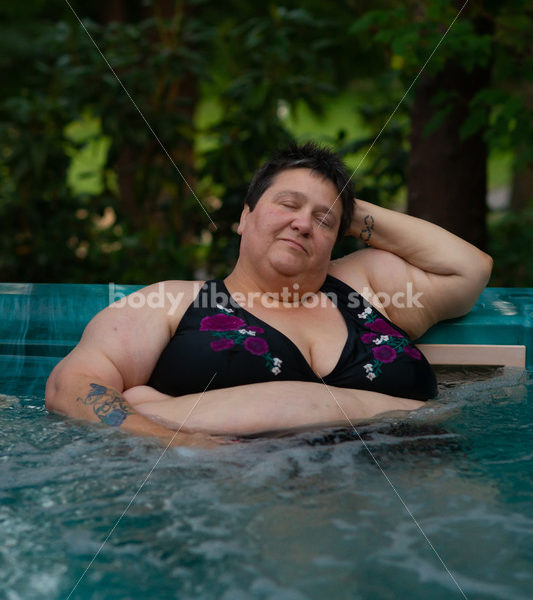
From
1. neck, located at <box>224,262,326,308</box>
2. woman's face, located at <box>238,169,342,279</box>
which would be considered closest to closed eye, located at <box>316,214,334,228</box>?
woman's face, located at <box>238,169,342,279</box>

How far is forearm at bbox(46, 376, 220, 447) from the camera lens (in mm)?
1832

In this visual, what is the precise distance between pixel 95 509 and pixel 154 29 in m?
4.16

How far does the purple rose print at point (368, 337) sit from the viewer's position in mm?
2223

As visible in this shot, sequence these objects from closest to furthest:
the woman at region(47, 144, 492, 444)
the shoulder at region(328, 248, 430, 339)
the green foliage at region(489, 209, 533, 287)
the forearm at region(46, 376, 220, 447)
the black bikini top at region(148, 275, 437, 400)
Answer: the forearm at region(46, 376, 220, 447)
the woman at region(47, 144, 492, 444)
the black bikini top at region(148, 275, 437, 400)
the shoulder at region(328, 248, 430, 339)
the green foliage at region(489, 209, 533, 287)

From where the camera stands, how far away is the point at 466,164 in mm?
3951

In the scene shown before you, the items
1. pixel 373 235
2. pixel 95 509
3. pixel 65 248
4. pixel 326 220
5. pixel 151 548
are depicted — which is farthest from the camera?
pixel 65 248

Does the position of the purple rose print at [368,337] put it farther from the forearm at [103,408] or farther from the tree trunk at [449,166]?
the tree trunk at [449,166]

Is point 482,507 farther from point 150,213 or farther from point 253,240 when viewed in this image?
point 150,213

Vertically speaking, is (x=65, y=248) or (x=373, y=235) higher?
(x=373, y=235)

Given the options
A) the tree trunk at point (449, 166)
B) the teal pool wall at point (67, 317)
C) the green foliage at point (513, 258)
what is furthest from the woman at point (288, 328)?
the green foliage at point (513, 258)

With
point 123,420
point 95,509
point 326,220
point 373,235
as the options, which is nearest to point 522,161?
point 373,235

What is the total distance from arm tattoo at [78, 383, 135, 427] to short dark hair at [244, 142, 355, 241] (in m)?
0.73

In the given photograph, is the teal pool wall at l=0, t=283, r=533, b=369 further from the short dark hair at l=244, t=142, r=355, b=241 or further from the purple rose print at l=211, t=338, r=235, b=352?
the purple rose print at l=211, t=338, r=235, b=352

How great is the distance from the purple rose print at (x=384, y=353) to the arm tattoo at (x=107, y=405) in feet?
2.42
